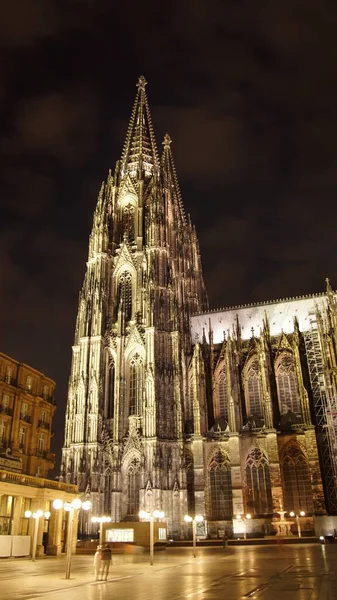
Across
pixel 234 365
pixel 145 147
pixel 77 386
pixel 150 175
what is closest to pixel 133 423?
pixel 77 386

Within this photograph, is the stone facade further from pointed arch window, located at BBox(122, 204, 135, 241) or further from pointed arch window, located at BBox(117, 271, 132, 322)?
pointed arch window, located at BBox(122, 204, 135, 241)

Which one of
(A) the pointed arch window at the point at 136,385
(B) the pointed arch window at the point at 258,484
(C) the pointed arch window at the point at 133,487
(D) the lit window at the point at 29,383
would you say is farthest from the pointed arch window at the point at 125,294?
(B) the pointed arch window at the point at 258,484

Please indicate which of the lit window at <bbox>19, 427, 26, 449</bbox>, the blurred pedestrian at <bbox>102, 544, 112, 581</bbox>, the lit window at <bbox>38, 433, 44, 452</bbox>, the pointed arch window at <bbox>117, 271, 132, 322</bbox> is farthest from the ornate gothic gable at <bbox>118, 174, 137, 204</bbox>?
the blurred pedestrian at <bbox>102, 544, 112, 581</bbox>

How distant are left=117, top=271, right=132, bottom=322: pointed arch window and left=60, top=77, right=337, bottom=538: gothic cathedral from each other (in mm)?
143

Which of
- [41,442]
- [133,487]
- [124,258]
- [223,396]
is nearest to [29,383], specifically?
[41,442]

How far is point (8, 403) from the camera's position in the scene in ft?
134

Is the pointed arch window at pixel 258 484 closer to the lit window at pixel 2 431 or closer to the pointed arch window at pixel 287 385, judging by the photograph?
the pointed arch window at pixel 287 385

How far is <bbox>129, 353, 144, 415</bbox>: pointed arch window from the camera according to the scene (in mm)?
49625

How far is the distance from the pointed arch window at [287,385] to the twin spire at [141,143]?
93.0ft

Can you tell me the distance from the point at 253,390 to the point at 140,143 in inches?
1360

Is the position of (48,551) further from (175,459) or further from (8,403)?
(175,459)

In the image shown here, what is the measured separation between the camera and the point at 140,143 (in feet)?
219

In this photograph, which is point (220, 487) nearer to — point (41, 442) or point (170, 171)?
point (41, 442)

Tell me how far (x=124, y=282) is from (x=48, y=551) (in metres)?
29.7
